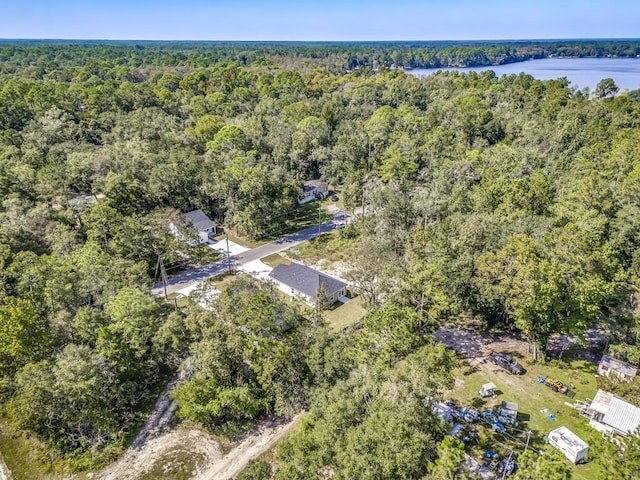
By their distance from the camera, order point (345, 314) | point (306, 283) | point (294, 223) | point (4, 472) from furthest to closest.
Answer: point (294, 223), point (306, 283), point (345, 314), point (4, 472)

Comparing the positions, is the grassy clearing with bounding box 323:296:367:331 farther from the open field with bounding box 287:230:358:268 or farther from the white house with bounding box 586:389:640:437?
the white house with bounding box 586:389:640:437

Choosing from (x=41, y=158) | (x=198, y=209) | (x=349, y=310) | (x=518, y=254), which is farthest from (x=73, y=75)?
(x=518, y=254)

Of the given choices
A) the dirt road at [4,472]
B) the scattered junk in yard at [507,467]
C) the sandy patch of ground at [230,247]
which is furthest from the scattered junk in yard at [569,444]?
the sandy patch of ground at [230,247]

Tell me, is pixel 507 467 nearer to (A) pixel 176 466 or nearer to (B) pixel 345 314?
(B) pixel 345 314

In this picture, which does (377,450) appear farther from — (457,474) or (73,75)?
(73,75)

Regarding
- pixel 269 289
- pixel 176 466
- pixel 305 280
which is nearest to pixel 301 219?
pixel 305 280

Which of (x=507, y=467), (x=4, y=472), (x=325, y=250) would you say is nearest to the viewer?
(x=507, y=467)
